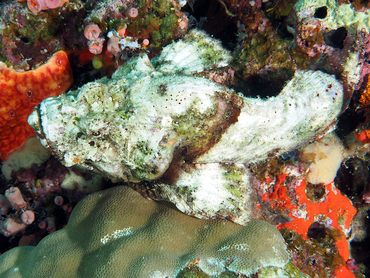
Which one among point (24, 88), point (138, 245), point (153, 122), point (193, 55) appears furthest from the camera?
point (24, 88)

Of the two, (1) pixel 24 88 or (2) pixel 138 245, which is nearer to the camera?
(2) pixel 138 245

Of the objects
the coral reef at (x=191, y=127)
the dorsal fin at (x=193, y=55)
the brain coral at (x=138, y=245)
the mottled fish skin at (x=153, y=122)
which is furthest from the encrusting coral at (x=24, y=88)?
the brain coral at (x=138, y=245)

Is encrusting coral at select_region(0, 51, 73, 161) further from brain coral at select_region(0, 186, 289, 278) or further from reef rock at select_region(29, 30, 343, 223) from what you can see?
brain coral at select_region(0, 186, 289, 278)

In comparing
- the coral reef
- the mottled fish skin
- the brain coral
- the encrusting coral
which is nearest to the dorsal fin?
the coral reef

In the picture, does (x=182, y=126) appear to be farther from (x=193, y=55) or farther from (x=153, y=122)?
(x=193, y=55)

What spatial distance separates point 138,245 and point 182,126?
4.69 ft

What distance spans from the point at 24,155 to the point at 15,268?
5.44ft

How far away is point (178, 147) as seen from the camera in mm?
2447

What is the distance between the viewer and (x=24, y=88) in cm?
327

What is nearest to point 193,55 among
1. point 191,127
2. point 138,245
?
point 191,127

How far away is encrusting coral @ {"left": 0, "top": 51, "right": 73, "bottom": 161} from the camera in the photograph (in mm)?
3215

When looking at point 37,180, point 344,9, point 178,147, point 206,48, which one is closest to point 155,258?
point 178,147

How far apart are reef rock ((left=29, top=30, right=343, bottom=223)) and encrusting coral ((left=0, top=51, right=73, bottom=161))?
3.74ft

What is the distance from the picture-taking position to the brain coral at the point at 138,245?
2.38 m
